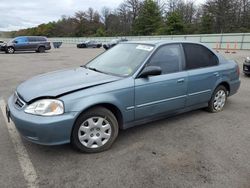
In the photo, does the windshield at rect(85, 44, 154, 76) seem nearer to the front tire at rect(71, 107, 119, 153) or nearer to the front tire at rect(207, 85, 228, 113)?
the front tire at rect(71, 107, 119, 153)

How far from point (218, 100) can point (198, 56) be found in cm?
112

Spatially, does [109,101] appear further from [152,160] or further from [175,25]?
[175,25]

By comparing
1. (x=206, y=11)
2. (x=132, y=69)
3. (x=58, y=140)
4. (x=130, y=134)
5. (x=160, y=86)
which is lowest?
(x=130, y=134)

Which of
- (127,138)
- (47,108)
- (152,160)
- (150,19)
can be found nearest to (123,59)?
(127,138)

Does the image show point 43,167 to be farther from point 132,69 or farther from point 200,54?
point 200,54

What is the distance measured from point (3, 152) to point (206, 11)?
187 ft

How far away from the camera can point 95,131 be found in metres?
3.38

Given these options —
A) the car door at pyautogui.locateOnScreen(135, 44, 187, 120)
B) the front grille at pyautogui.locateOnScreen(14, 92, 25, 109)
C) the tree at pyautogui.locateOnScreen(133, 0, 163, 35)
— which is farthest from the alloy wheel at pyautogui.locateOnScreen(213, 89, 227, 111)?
the tree at pyautogui.locateOnScreen(133, 0, 163, 35)

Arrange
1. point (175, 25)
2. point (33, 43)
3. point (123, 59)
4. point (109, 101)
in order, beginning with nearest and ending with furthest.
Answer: point (109, 101) → point (123, 59) → point (33, 43) → point (175, 25)

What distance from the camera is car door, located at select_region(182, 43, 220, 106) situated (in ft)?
14.6

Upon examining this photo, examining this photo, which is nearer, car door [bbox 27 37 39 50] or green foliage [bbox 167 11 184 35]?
car door [bbox 27 37 39 50]

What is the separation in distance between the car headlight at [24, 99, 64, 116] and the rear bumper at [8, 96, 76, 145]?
6 centimetres

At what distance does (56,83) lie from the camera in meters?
3.54

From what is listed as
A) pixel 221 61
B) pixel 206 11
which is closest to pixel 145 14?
pixel 206 11
